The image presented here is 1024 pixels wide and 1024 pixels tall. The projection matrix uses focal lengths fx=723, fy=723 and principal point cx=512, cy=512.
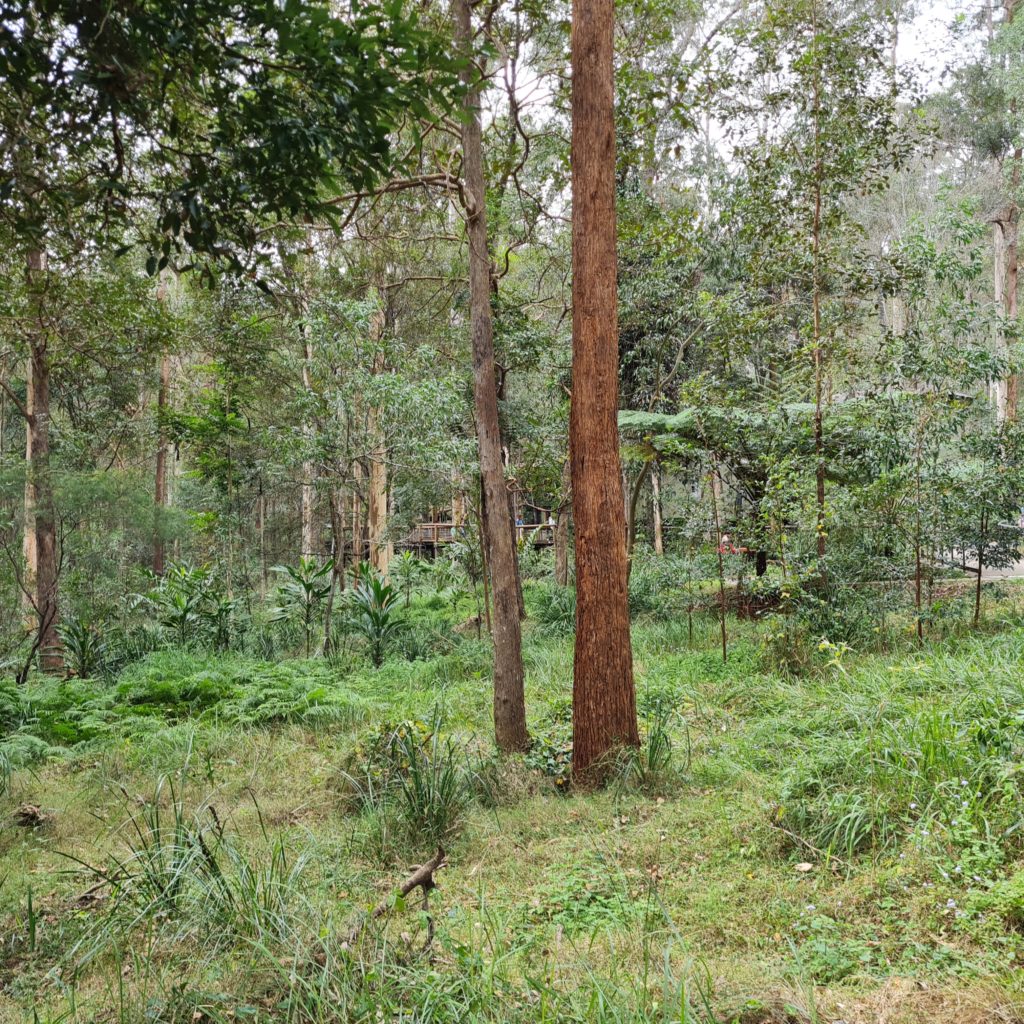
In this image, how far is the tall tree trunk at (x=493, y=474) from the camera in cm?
600

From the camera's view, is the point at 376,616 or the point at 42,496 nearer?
the point at 376,616

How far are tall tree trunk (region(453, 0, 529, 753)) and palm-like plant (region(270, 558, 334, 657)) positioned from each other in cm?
543

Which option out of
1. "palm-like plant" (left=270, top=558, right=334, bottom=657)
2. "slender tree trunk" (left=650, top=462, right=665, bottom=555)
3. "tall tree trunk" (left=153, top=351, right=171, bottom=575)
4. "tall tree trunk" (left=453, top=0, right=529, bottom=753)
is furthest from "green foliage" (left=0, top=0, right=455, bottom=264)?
"slender tree trunk" (left=650, top=462, right=665, bottom=555)

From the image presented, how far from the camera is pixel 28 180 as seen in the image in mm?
3172

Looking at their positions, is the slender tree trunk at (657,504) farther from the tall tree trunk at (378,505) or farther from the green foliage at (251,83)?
the green foliage at (251,83)

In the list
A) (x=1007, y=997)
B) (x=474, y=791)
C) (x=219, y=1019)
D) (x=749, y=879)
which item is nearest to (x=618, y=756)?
(x=474, y=791)

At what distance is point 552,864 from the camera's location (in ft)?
12.8

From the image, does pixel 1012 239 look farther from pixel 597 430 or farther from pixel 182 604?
pixel 182 604

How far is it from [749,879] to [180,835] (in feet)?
8.66

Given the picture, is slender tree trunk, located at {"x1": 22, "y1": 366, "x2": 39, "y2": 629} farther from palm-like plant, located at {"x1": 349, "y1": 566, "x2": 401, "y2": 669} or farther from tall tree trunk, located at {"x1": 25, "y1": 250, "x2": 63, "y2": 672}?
palm-like plant, located at {"x1": 349, "y1": 566, "x2": 401, "y2": 669}

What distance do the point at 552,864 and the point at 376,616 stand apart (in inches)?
257

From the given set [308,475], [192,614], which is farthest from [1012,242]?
[192,614]

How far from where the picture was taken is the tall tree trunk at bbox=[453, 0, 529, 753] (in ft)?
19.7

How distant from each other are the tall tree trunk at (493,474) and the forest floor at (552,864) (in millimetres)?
370
